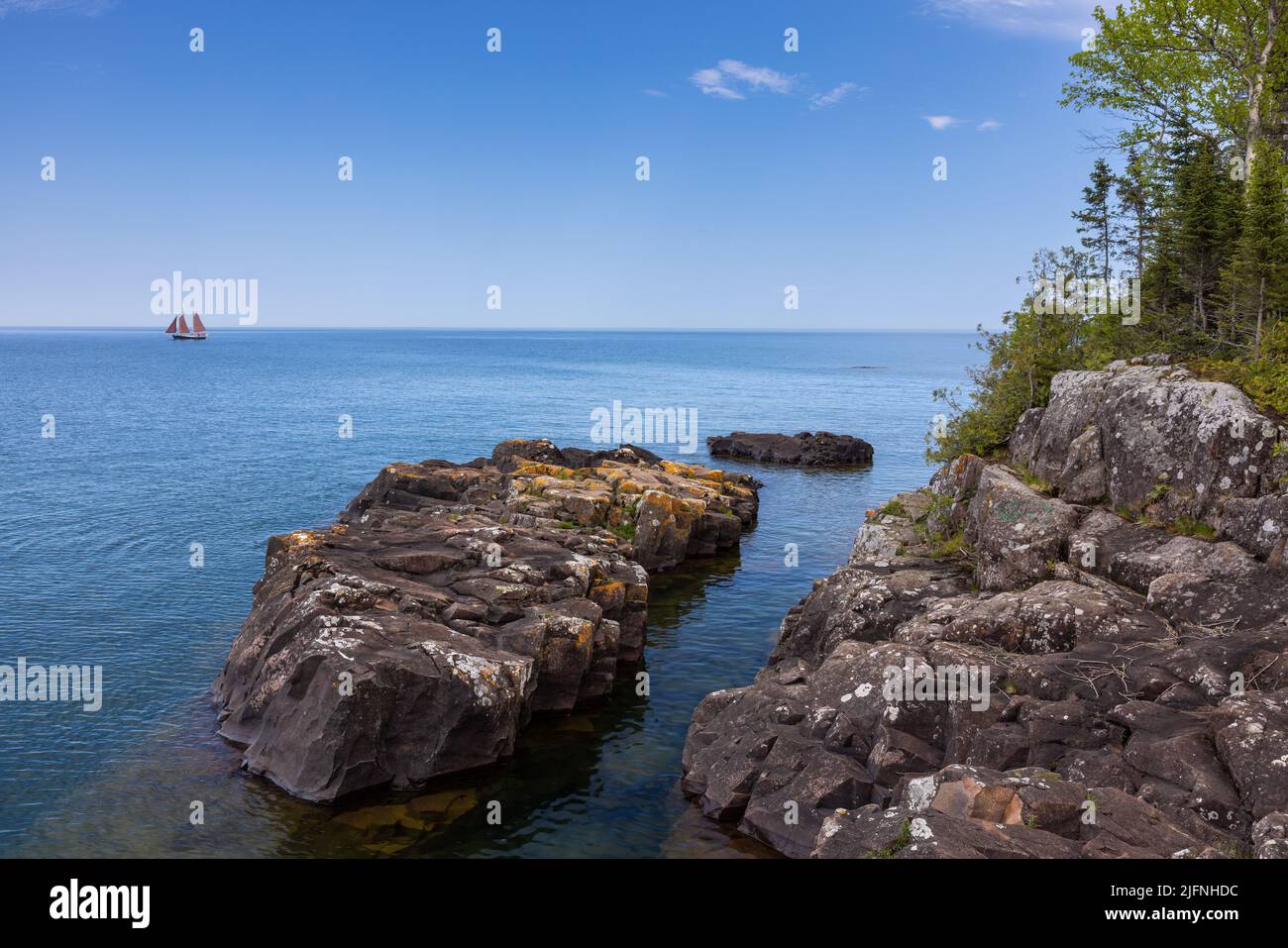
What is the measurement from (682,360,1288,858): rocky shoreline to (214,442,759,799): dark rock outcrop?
600cm

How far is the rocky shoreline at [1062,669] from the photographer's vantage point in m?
16.1

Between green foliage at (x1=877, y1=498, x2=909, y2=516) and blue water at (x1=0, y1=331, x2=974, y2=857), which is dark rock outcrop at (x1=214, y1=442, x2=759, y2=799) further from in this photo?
green foliage at (x1=877, y1=498, x2=909, y2=516)

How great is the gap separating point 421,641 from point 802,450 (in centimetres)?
6503

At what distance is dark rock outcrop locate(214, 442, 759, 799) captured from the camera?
24.5 m

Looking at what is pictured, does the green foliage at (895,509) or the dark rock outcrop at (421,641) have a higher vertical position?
the green foliage at (895,509)

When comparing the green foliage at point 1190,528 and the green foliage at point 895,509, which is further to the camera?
the green foliage at point 895,509

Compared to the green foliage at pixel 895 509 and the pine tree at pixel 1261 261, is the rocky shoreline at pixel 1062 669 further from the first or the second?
the pine tree at pixel 1261 261

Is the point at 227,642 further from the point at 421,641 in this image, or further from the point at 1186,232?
the point at 1186,232

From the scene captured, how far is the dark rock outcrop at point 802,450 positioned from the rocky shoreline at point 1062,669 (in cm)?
5178

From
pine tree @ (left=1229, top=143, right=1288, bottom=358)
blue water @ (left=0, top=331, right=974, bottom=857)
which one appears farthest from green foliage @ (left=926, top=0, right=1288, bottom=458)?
blue water @ (left=0, top=331, right=974, bottom=857)

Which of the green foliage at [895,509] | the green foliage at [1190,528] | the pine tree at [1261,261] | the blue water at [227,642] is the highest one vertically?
the pine tree at [1261,261]

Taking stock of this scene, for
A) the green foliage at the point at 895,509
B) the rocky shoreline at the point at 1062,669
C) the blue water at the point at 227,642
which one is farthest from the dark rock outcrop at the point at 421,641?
the green foliage at the point at 895,509

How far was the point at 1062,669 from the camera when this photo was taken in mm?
21172
